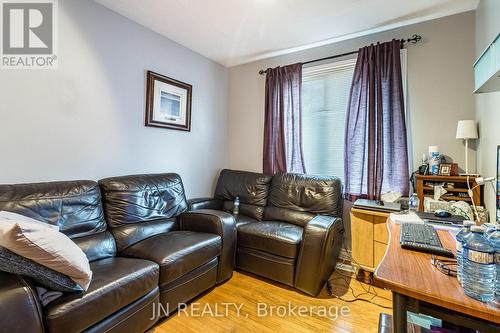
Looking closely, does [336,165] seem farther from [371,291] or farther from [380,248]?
[371,291]

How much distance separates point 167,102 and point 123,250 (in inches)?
65.3

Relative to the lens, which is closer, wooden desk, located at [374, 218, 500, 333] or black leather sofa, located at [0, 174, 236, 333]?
wooden desk, located at [374, 218, 500, 333]

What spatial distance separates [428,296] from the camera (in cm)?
79

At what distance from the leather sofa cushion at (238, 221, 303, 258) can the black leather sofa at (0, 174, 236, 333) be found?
157mm

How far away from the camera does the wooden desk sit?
741 millimetres

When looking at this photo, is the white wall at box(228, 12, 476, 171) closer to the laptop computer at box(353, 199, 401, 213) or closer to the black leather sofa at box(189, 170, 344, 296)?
the laptop computer at box(353, 199, 401, 213)

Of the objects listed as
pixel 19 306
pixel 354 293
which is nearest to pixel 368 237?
pixel 354 293

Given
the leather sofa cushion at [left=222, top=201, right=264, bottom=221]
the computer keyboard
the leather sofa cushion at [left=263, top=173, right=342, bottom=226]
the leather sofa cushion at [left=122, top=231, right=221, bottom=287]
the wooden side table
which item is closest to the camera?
the computer keyboard

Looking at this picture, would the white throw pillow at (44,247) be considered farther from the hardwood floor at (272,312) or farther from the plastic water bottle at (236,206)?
the plastic water bottle at (236,206)

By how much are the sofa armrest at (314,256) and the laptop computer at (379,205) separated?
14.9 inches

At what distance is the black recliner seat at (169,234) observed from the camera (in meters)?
1.81

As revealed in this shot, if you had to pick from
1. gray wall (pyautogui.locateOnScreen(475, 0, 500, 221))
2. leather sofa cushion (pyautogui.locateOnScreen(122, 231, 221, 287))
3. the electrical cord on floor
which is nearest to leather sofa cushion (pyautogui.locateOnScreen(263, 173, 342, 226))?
the electrical cord on floor

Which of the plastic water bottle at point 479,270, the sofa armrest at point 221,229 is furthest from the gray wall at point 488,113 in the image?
the sofa armrest at point 221,229

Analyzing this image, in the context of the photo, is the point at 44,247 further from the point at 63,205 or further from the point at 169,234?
the point at 169,234
